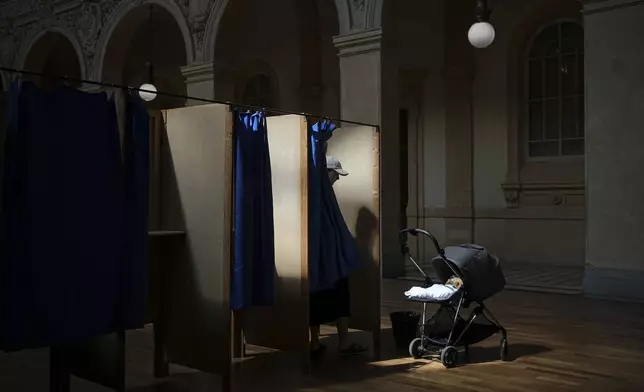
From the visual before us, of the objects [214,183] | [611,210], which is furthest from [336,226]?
[611,210]

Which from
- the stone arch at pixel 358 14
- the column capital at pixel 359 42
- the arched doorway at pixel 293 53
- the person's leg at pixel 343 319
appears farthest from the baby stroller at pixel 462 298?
the arched doorway at pixel 293 53

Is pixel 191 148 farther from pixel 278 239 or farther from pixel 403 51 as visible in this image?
pixel 403 51

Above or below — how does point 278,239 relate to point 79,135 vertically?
below

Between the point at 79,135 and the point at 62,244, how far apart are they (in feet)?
2.05

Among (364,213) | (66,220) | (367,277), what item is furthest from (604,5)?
(66,220)

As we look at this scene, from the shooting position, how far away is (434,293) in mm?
5059

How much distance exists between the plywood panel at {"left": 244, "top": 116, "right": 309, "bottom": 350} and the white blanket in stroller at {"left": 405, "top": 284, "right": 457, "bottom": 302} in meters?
0.85

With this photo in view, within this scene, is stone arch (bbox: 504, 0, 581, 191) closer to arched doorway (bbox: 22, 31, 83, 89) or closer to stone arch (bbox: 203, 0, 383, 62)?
stone arch (bbox: 203, 0, 383, 62)

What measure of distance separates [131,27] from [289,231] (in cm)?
1014

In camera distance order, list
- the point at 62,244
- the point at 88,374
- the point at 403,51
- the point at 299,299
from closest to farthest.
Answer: the point at 62,244
the point at 88,374
the point at 299,299
the point at 403,51

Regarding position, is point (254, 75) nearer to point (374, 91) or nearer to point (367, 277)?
point (374, 91)

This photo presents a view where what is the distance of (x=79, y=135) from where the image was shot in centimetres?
379

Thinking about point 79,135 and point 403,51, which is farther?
point 403,51

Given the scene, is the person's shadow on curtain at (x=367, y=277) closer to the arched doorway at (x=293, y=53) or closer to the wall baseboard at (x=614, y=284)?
the wall baseboard at (x=614, y=284)
